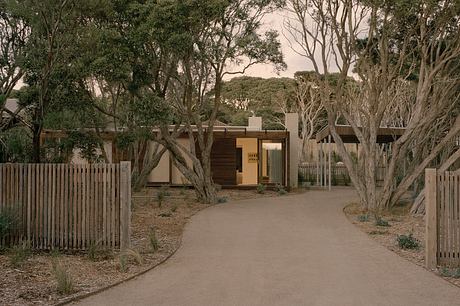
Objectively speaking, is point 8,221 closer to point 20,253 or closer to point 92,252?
point 20,253

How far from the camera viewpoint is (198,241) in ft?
39.9

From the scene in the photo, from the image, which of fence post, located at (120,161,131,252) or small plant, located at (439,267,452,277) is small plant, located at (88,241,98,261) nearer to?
fence post, located at (120,161,131,252)

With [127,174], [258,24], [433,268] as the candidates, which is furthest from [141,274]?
[258,24]

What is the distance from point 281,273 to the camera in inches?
349

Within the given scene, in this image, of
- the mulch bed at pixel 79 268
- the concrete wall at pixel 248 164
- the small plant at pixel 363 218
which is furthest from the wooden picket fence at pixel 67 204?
the concrete wall at pixel 248 164

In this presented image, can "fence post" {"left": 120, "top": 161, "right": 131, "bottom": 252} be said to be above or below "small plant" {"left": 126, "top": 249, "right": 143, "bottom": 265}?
above

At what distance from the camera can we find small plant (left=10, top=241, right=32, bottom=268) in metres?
9.10

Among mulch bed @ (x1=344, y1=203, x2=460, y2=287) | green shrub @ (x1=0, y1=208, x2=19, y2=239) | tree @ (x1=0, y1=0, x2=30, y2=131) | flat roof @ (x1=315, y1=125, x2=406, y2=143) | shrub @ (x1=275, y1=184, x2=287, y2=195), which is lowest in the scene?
mulch bed @ (x1=344, y1=203, x2=460, y2=287)

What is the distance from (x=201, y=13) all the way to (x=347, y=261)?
9640mm

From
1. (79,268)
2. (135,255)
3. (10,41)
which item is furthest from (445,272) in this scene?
(10,41)

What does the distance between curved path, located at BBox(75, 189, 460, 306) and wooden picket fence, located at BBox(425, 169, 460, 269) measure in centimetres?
53

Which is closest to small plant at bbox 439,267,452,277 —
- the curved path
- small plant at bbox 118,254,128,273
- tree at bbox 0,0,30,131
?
the curved path

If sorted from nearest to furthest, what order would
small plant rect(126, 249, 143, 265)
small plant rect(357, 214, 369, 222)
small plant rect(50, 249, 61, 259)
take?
small plant rect(126, 249, 143, 265)
small plant rect(50, 249, 61, 259)
small plant rect(357, 214, 369, 222)

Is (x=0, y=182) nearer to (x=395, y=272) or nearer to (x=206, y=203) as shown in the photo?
(x=395, y=272)
